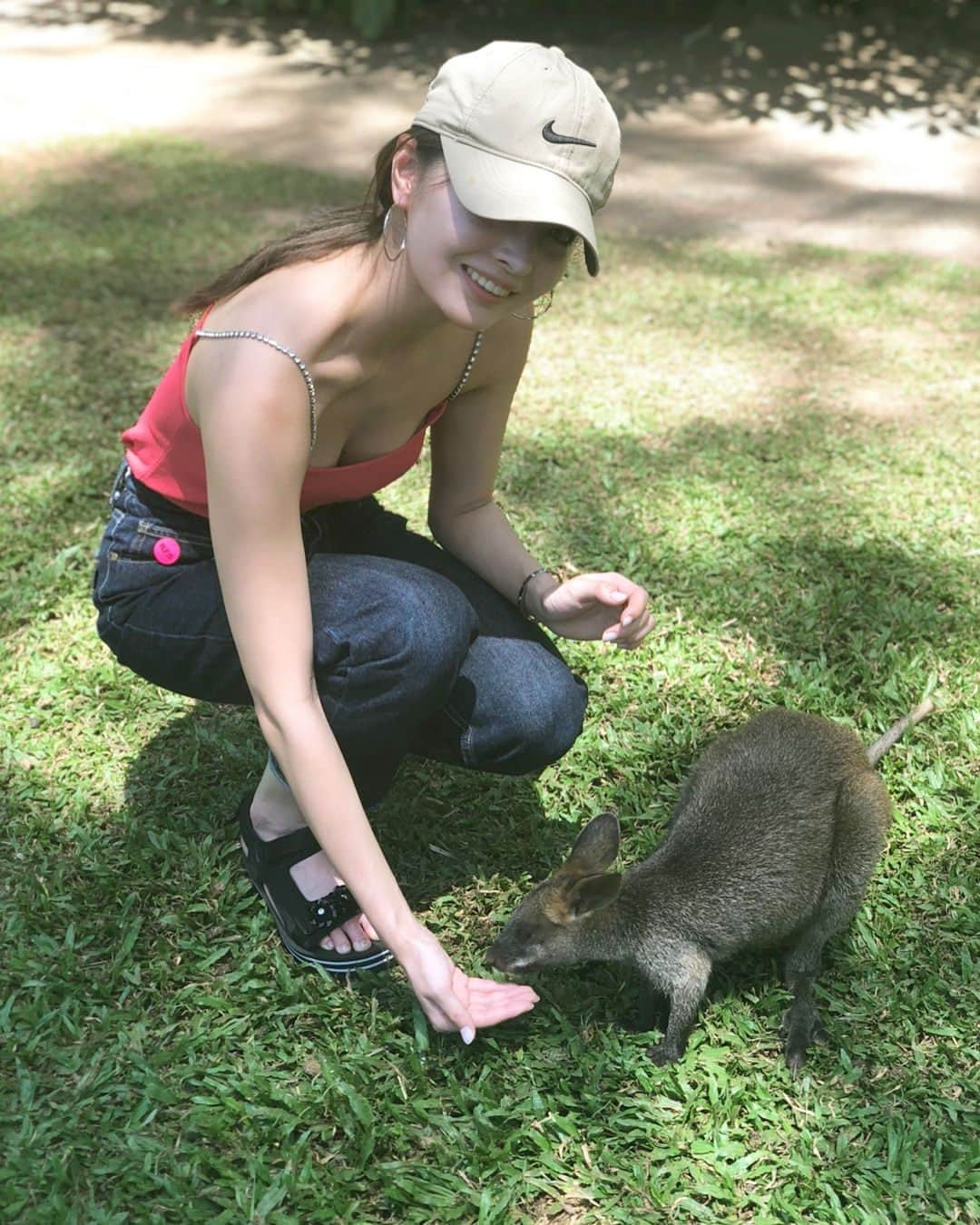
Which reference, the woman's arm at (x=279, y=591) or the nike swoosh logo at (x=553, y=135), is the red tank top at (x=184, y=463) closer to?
the woman's arm at (x=279, y=591)

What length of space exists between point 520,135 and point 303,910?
1.17m

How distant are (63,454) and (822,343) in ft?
8.03

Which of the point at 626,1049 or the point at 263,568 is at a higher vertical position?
the point at 263,568

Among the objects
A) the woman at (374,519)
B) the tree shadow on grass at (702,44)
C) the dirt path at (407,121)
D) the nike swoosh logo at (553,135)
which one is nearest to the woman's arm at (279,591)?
the woman at (374,519)

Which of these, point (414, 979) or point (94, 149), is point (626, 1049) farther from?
point (94, 149)

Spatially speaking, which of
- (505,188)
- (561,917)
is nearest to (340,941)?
(561,917)

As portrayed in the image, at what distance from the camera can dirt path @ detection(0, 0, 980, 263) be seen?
5.77 metres

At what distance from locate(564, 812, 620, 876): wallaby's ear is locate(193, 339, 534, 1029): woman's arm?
249mm

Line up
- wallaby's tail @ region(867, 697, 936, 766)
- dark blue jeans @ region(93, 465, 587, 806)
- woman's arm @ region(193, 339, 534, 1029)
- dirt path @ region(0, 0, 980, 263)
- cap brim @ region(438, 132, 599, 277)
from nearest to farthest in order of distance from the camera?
1. cap brim @ region(438, 132, 599, 277)
2. woman's arm @ region(193, 339, 534, 1029)
3. dark blue jeans @ region(93, 465, 587, 806)
4. wallaby's tail @ region(867, 697, 936, 766)
5. dirt path @ region(0, 0, 980, 263)

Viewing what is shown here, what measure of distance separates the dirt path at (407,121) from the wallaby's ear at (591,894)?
4146mm

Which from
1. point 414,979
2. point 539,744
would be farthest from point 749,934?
point 414,979

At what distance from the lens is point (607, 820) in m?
1.89

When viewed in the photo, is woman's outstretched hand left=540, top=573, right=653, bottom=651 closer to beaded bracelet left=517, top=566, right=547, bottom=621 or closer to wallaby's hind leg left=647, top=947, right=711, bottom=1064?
beaded bracelet left=517, top=566, right=547, bottom=621

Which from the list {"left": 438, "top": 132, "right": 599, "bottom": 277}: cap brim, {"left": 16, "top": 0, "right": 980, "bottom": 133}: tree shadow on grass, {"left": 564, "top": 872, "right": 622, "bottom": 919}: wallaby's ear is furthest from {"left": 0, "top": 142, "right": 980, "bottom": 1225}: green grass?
{"left": 16, "top": 0, "right": 980, "bottom": 133}: tree shadow on grass
